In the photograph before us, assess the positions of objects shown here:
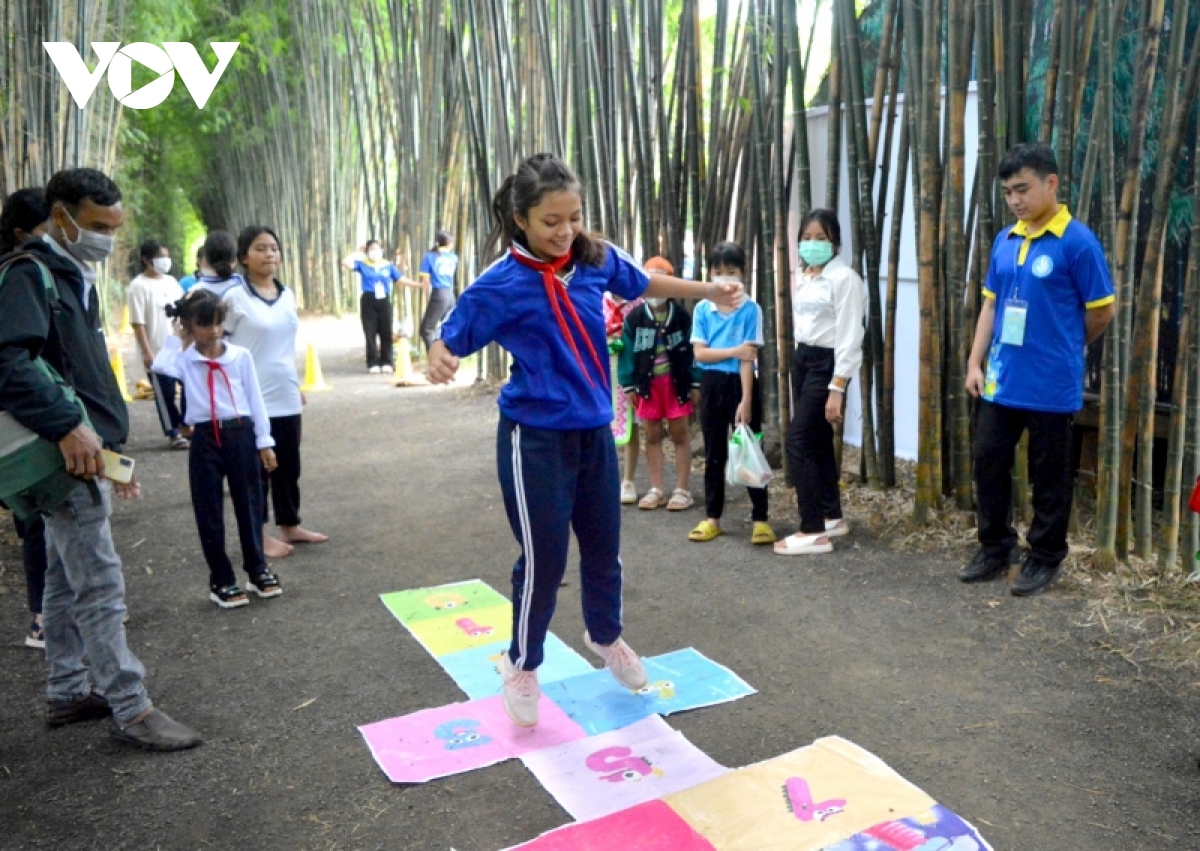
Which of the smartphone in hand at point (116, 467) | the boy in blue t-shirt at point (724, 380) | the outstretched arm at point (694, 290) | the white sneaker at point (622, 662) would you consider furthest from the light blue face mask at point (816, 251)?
the smartphone in hand at point (116, 467)

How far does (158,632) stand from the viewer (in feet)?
11.2

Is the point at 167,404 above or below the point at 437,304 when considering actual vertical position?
below

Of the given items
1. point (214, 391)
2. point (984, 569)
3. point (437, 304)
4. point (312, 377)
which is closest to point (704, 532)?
point (984, 569)

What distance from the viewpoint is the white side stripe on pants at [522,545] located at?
2412 millimetres

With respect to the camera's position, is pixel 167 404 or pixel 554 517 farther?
pixel 167 404

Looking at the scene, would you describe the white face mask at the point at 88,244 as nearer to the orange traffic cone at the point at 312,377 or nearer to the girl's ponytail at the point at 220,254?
the girl's ponytail at the point at 220,254

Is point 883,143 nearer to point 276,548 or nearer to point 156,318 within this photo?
point 276,548

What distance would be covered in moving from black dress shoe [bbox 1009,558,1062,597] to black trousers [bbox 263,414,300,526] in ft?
9.24

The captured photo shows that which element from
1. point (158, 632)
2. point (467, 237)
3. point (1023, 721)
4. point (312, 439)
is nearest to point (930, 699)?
point (1023, 721)

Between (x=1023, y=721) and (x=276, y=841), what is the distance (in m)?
1.83

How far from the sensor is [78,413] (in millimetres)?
2326

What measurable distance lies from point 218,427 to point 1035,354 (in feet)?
9.17

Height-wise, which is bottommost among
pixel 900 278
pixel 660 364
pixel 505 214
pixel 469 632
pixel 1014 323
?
pixel 469 632

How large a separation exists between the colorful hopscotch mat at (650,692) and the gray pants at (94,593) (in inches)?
42.8
